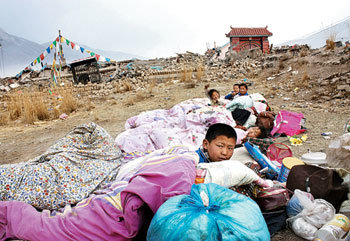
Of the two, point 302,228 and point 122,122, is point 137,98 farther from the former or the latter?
point 302,228

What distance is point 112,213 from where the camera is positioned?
1404mm

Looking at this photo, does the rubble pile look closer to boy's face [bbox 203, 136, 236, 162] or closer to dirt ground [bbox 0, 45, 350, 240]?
dirt ground [bbox 0, 45, 350, 240]


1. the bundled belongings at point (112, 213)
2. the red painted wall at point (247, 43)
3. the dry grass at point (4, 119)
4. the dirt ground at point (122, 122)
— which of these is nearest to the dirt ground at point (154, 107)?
the dirt ground at point (122, 122)

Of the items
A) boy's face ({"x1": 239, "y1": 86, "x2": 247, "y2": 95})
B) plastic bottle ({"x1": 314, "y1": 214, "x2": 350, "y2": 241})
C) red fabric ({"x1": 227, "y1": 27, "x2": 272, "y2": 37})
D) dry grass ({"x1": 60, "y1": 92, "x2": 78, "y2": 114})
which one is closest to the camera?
plastic bottle ({"x1": 314, "y1": 214, "x2": 350, "y2": 241})

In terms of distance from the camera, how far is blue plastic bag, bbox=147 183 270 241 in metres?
0.95

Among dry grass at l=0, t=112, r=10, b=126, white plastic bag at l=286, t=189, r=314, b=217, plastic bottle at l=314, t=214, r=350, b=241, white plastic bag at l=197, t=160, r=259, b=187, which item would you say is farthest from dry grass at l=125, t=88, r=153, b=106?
plastic bottle at l=314, t=214, r=350, b=241

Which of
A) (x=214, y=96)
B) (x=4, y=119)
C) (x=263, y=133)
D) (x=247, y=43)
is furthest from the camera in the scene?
(x=247, y=43)

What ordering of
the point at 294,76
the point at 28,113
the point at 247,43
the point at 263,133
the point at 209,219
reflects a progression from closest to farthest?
the point at 209,219
the point at 263,133
the point at 28,113
the point at 294,76
the point at 247,43

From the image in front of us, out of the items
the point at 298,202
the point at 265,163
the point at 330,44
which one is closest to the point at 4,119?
the point at 265,163

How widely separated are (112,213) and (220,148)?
0.98 metres

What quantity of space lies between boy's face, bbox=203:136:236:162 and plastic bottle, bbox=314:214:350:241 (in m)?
0.80

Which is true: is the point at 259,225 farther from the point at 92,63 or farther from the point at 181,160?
the point at 92,63

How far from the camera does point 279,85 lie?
23.7 ft

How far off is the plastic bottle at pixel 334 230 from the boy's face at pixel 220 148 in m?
0.80
